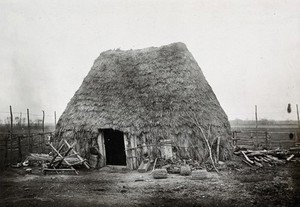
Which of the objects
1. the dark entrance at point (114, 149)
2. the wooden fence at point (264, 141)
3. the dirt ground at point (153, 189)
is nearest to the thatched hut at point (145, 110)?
the dark entrance at point (114, 149)

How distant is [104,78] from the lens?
1492 centimetres

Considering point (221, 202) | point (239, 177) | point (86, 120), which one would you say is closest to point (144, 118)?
point (86, 120)

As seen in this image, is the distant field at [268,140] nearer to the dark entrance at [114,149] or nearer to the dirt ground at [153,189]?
the dirt ground at [153,189]

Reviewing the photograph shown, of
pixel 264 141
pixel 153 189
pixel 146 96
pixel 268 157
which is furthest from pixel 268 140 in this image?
pixel 153 189

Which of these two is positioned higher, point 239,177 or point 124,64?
point 124,64

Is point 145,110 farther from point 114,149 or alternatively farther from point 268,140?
point 268,140

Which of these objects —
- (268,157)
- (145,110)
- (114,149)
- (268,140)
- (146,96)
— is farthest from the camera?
(268,140)

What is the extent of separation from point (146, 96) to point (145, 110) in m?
0.83

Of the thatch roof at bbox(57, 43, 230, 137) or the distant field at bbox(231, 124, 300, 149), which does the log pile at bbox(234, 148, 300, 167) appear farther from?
the distant field at bbox(231, 124, 300, 149)

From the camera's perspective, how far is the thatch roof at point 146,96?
12.8 metres

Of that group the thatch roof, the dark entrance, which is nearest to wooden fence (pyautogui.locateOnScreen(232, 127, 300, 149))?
the thatch roof

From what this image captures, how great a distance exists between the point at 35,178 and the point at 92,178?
255 centimetres

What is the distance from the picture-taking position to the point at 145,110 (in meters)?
13.1

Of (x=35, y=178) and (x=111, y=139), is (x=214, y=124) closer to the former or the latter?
(x=111, y=139)
